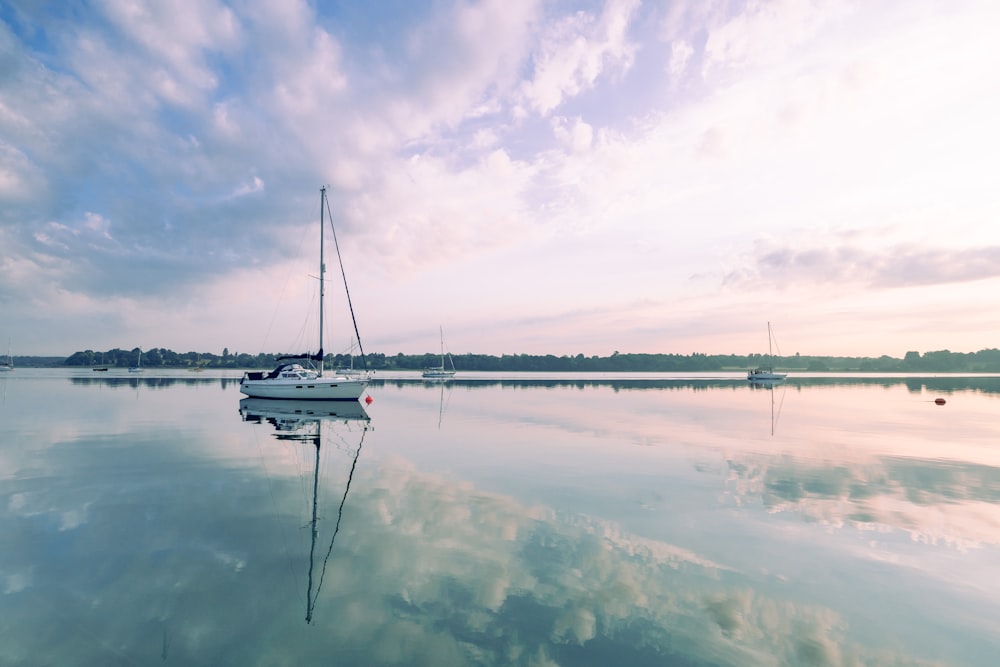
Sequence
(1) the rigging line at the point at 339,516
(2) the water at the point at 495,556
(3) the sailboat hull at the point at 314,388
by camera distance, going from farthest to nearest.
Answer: (3) the sailboat hull at the point at 314,388, (1) the rigging line at the point at 339,516, (2) the water at the point at 495,556

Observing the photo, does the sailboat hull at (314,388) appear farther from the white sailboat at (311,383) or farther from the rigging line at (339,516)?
the rigging line at (339,516)

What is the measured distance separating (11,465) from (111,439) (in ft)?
21.5

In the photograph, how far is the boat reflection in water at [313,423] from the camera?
9.71 m

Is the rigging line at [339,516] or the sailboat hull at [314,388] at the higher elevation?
the sailboat hull at [314,388]

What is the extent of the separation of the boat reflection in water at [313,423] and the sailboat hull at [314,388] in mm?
706

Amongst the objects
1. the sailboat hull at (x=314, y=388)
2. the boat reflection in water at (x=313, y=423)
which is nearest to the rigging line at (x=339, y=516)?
the boat reflection in water at (x=313, y=423)

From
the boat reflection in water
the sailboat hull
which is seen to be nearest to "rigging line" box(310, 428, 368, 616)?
the boat reflection in water

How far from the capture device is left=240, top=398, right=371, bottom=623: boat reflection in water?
9709 millimetres

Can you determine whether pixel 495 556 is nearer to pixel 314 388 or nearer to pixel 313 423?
pixel 313 423

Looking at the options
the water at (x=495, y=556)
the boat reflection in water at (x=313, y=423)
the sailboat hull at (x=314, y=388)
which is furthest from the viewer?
the sailboat hull at (x=314, y=388)

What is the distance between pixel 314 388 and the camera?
148 ft

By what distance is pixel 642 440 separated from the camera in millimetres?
25953

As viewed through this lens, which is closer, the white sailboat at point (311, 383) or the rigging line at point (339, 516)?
the rigging line at point (339, 516)

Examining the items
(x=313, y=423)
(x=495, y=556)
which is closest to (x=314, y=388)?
(x=313, y=423)
